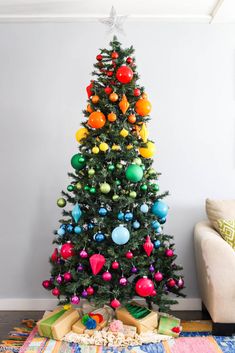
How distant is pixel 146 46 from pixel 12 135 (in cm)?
124

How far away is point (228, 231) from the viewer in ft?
8.82

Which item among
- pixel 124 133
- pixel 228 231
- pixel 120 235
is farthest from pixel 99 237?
pixel 228 231

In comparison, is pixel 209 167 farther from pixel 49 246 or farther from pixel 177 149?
pixel 49 246

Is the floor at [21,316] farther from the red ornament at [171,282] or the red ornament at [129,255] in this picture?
the red ornament at [129,255]

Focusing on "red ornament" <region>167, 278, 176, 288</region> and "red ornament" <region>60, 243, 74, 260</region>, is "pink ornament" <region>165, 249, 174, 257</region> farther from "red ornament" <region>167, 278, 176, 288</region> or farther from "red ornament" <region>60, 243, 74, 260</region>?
"red ornament" <region>60, 243, 74, 260</region>

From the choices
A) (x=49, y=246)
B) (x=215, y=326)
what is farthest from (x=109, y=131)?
(x=215, y=326)

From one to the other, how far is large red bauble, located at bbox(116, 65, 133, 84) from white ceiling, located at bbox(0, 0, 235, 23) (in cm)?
75

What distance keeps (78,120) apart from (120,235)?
114cm

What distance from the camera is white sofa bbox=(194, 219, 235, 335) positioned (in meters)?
2.37

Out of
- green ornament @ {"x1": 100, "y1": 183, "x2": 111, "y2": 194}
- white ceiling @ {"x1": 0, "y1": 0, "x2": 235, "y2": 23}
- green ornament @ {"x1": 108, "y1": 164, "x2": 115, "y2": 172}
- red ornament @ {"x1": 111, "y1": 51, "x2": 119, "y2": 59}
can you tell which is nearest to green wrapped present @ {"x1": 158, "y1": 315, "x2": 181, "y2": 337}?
green ornament @ {"x1": 100, "y1": 183, "x2": 111, "y2": 194}

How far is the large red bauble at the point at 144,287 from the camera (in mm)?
2400

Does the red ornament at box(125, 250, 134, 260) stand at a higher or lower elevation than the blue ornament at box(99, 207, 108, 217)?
lower

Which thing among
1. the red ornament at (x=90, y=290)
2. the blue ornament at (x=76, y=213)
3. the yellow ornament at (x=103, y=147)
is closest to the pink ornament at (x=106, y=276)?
the red ornament at (x=90, y=290)

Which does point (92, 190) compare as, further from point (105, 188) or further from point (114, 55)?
point (114, 55)
